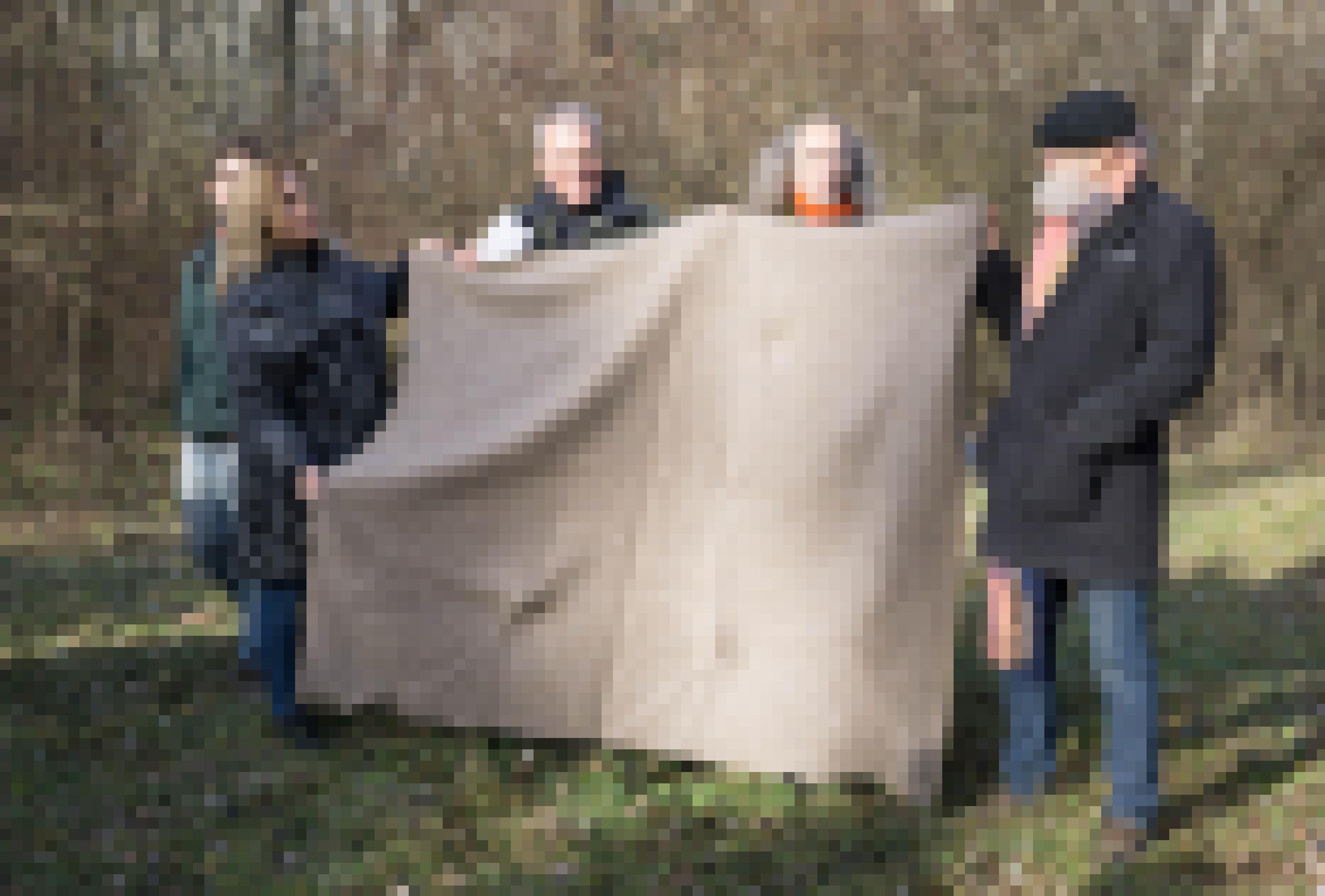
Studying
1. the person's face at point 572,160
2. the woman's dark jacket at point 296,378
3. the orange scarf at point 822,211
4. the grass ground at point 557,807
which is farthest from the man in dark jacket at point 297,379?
the orange scarf at point 822,211

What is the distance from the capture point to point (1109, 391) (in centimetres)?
364

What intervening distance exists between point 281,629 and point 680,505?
1681 mm

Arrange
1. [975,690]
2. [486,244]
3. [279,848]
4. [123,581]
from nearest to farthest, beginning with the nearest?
[279,848] < [486,244] < [975,690] < [123,581]

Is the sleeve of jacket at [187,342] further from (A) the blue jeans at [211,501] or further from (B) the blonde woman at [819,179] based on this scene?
(B) the blonde woman at [819,179]

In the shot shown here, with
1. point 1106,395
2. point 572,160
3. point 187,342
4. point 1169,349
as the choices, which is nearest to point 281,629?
point 187,342

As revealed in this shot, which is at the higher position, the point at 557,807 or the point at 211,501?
the point at 211,501

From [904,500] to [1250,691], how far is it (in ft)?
8.76

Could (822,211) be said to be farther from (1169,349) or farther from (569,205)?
(1169,349)

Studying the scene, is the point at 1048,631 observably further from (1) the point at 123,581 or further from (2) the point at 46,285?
(2) the point at 46,285

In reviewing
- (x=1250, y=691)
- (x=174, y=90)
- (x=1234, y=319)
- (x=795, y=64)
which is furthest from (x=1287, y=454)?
(x=174, y=90)

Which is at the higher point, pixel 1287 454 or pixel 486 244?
pixel 486 244

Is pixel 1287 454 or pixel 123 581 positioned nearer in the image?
pixel 123 581

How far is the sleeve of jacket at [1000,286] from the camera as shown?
13.6 ft

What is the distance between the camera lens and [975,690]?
5.66m
